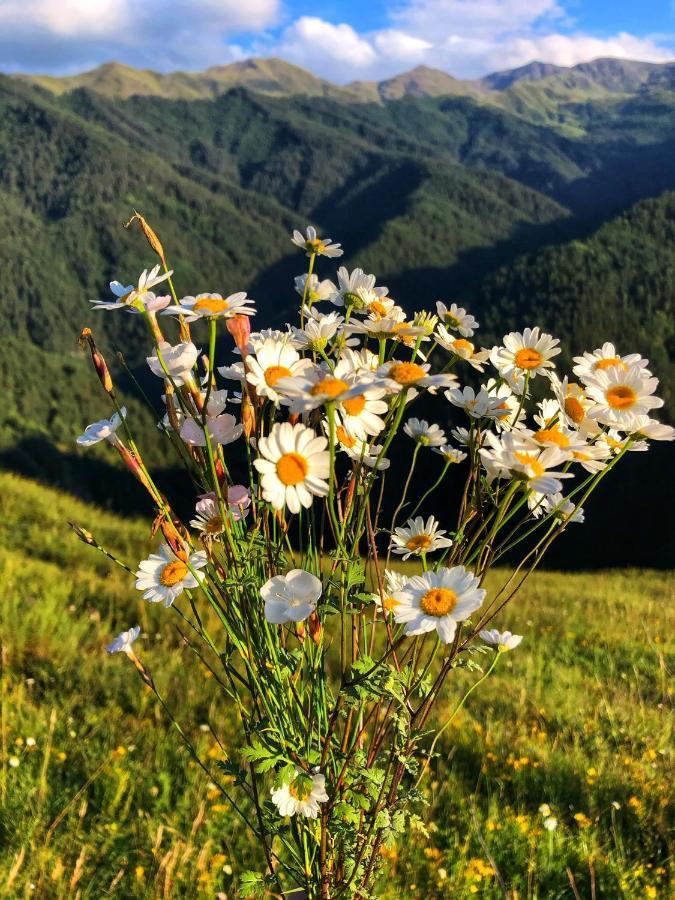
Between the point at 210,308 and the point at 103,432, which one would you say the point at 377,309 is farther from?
the point at 103,432

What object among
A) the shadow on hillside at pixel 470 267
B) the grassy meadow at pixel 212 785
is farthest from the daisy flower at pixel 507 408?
the shadow on hillside at pixel 470 267

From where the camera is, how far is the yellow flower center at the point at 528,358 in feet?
5.14

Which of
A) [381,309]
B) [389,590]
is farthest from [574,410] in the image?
[389,590]

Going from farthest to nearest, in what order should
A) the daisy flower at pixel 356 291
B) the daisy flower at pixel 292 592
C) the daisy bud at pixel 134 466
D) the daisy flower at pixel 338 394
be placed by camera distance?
the daisy flower at pixel 356 291 < the daisy bud at pixel 134 466 < the daisy flower at pixel 292 592 < the daisy flower at pixel 338 394

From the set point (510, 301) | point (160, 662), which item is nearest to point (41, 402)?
point (510, 301)

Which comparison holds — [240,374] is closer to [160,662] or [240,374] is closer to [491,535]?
[491,535]

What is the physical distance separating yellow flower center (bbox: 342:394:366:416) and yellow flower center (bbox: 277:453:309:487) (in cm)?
15

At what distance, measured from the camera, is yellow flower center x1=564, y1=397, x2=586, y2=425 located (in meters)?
1.44

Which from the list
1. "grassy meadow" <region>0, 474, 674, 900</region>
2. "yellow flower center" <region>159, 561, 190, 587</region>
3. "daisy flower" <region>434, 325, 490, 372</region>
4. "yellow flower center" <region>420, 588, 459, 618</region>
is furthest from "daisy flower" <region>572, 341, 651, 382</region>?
"grassy meadow" <region>0, 474, 674, 900</region>

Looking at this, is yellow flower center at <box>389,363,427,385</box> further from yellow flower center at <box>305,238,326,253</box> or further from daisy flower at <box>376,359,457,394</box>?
yellow flower center at <box>305,238,326,253</box>

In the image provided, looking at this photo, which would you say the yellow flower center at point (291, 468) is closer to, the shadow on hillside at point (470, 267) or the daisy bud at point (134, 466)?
the daisy bud at point (134, 466)

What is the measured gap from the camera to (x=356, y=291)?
5.46 feet

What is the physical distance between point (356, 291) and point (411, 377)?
1.58 ft

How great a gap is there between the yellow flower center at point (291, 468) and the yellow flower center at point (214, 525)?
1.13 ft
